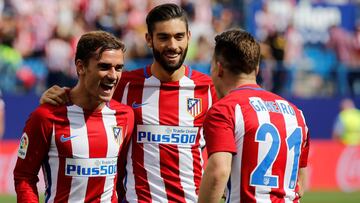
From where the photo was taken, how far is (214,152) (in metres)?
4.99

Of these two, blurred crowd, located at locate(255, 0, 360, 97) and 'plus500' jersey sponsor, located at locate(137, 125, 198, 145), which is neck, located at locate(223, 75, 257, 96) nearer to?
'plus500' jersey sponsor, located at locate(137, 125, 198, 145)

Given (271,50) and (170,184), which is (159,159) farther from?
(271,50)

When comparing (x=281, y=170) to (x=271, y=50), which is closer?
(x=281, y=170)

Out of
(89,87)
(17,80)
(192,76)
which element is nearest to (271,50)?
(17,80)

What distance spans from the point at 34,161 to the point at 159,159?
48.5 inches

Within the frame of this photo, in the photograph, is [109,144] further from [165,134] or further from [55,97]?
[165,134]

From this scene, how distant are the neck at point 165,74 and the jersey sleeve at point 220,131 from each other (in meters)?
1.86

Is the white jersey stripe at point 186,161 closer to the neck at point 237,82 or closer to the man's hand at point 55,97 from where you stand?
the man's hand at point 55,97

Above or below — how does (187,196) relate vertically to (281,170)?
below

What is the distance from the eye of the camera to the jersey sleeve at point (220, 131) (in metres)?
4.99

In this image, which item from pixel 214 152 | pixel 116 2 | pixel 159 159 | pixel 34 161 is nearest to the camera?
pixel 214 152

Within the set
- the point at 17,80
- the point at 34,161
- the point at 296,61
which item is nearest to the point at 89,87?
the point at 34,161

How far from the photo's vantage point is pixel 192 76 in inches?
278

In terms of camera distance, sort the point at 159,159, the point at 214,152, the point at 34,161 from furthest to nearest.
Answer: the point at 159,159, the point at 34,161, the point at 214,152
